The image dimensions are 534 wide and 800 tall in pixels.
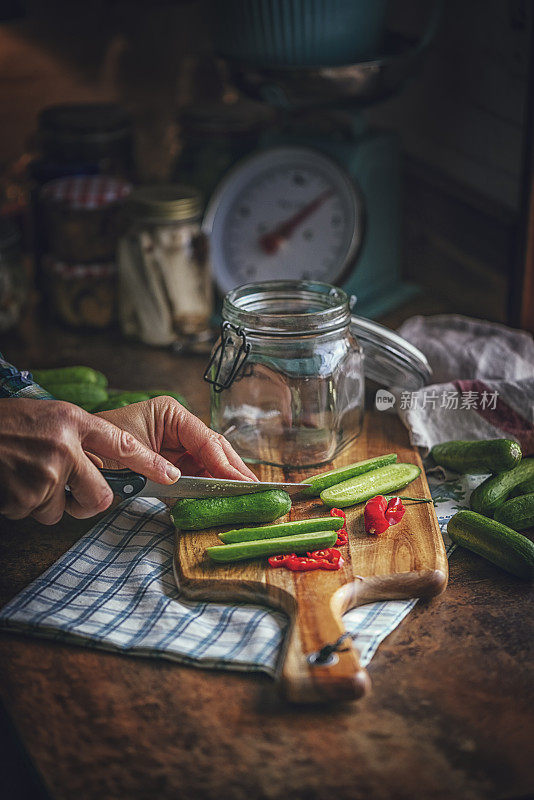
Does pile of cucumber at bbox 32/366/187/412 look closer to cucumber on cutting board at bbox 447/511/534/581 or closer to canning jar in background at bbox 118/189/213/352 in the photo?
canning jar in background at bbox 118/189/213/352

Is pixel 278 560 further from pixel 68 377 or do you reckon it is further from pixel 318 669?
pixel 68 377

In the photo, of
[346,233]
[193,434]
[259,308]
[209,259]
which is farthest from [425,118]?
[193,434]

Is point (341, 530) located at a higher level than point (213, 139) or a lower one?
lower

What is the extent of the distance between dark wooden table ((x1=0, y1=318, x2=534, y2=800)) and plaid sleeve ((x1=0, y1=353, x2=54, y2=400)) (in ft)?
1.59

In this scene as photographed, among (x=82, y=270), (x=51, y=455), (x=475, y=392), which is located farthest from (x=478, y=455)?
(x=82, y=270)

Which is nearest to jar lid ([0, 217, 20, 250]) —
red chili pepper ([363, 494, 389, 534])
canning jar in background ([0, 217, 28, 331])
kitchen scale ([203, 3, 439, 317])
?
canning jar in background ([0, 217, 28, 331])

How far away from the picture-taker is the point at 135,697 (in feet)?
4.24

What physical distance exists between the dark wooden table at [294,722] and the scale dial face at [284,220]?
1338 millimetres

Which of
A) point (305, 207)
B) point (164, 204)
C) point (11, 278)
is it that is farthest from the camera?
point (11, 278)

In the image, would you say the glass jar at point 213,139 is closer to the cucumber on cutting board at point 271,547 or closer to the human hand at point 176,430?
the human hand at point 176,430

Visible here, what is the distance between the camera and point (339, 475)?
1.74 m

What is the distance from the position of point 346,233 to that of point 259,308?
62 centimetres

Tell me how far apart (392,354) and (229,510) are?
2.06ft

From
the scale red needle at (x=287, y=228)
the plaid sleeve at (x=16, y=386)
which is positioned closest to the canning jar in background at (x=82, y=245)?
the scale red needle at (x=287, y=228)
